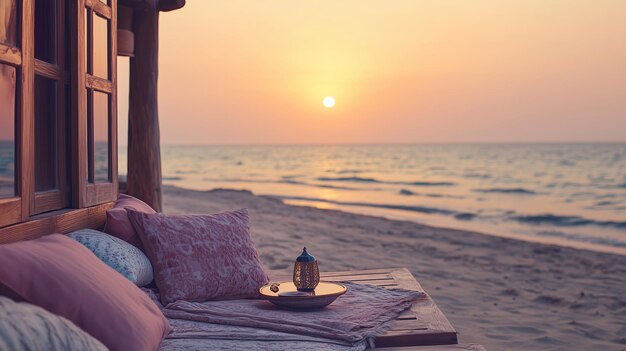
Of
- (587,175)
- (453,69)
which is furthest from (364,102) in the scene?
(587,175)

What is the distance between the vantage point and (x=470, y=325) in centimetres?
426

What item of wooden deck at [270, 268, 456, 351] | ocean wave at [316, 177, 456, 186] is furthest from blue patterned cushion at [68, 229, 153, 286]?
ocean wave at [316, 177, 456, 186]

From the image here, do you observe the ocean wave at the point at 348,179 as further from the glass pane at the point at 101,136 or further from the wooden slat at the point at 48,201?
the wooden slat at the point at 48,201

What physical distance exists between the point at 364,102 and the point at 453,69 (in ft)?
24.9

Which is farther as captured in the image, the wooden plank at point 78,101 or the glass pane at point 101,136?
the glass pane at point 101,136

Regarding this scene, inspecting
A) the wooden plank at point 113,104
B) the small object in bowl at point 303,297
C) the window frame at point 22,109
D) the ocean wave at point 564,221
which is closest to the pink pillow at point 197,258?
the small object in bowl at point 303,297

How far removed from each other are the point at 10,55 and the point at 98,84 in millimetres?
846

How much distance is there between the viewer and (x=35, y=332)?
1.20m

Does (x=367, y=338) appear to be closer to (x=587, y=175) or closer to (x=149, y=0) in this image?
(x=149, y=0)

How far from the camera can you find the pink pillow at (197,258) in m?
2.65

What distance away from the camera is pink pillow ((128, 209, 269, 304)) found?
104 inches

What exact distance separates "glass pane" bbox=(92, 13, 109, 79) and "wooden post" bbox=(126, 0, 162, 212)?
1246 mm

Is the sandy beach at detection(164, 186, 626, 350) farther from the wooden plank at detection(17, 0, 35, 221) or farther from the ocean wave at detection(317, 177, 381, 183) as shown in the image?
the ocean wave at detection(317, 177, 381, 183)

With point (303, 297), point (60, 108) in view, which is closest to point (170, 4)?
point (60, 108)
